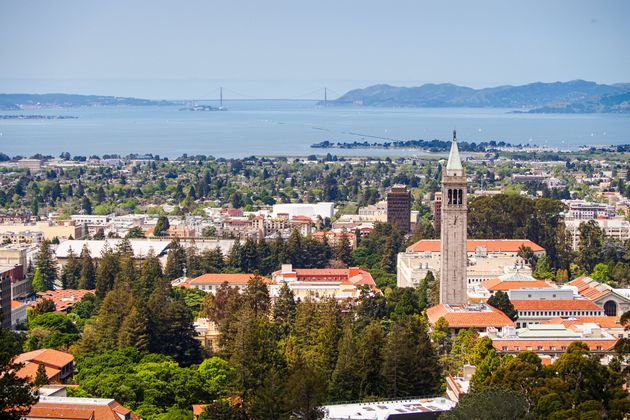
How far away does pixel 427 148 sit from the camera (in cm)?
16762

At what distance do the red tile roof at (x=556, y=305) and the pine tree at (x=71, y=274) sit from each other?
2190cm

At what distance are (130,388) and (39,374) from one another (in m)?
3.68

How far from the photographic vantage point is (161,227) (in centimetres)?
7450

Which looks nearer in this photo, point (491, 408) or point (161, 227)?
point (491, 408)

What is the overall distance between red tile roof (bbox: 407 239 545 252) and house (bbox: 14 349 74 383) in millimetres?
22626

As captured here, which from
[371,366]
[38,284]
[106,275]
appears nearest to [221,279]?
[106,275]

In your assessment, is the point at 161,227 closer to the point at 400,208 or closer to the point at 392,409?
the point at 400,208

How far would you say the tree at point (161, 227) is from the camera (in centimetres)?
7369

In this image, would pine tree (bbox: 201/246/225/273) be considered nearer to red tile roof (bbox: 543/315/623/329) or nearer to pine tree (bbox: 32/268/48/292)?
pine tree (bbox: 32/268/48/292)

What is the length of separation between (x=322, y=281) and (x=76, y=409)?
24.5 m

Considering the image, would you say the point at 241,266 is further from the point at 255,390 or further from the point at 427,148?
the point at 427,148

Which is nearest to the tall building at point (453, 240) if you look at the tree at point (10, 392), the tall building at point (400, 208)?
the tree at point (10, 392)

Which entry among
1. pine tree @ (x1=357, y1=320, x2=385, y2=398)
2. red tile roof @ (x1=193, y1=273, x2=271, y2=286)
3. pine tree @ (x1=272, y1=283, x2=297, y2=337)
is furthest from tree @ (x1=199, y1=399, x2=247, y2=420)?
red tile roof @ (x1=193, y1=273, x2=271, y2=286)

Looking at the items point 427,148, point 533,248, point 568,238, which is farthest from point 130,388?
point 427,148
